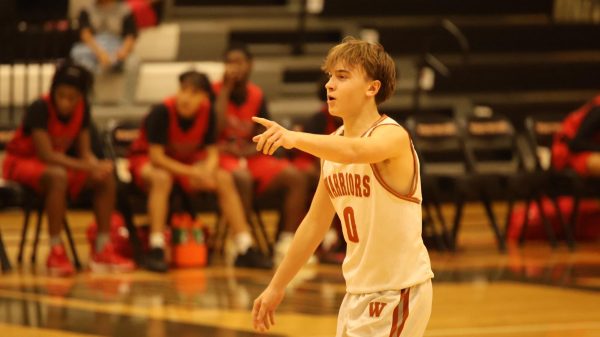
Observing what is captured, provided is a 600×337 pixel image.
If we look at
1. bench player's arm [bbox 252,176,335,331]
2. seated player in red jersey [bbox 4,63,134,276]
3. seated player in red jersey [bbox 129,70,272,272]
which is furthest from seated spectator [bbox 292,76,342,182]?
bench player's arm [bbox 252,176,335,331]

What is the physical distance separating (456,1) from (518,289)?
23.9ft

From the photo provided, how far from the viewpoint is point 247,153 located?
995 cm

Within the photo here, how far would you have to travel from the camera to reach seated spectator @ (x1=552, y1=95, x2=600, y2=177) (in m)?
10.6

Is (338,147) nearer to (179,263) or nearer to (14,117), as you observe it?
(179,263)

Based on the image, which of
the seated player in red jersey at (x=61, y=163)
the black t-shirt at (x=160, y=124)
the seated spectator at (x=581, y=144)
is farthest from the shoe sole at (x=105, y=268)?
the seated spectator at (x=581, y=144)

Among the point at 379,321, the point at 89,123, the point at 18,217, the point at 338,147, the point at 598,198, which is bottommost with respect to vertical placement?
the point at 18,217

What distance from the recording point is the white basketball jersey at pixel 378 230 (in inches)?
158

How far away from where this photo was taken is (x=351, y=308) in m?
4.04

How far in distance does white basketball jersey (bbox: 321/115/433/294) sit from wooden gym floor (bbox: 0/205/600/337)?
2.44 m

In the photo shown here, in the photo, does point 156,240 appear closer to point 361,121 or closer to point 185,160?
point 185,160

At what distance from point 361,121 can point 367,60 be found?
0.68ft

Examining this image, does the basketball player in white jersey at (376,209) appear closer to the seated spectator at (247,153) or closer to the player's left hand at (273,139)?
the player's left hand at (273,139)

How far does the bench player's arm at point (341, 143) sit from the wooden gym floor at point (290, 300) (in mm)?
2612

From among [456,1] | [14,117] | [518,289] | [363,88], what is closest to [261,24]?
[456,1]
